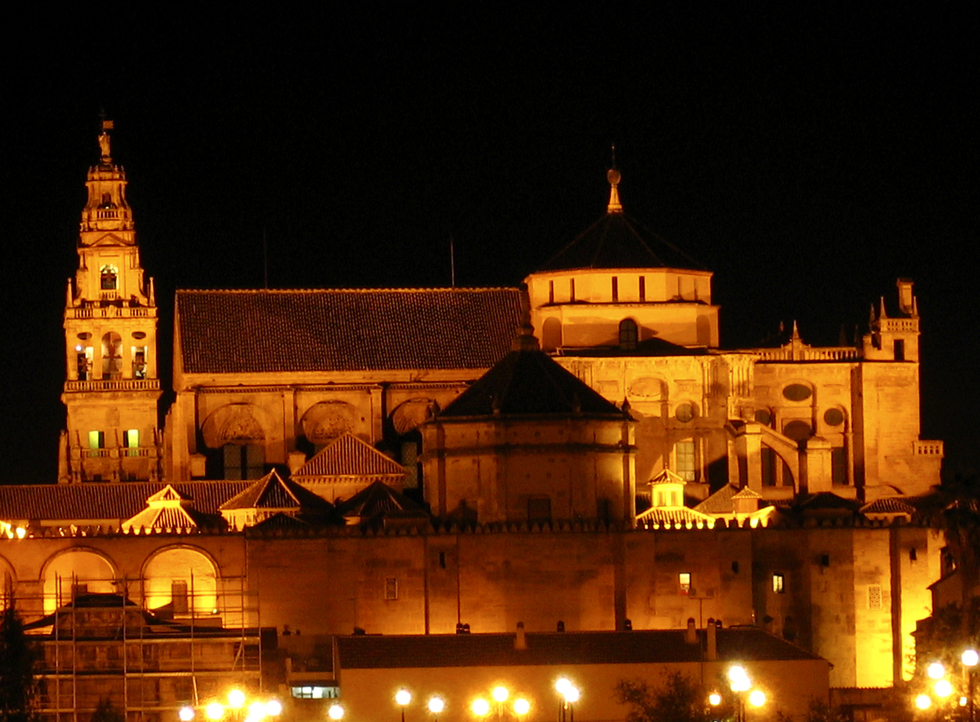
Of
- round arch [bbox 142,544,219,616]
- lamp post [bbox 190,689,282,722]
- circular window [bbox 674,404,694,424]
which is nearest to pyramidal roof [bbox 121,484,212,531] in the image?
round arch [bbox 142,544,219,616]

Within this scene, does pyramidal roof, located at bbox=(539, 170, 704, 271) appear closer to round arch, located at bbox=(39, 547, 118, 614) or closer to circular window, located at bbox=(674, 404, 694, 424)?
circular window, located at bbox=(674, 404, 694, 424)

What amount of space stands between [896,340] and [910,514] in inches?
429

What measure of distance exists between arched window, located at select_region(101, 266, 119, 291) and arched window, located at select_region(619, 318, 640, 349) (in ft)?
60.7

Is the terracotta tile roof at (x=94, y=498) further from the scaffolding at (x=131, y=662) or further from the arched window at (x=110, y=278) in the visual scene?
the scaffolding at (x=131, y=662)

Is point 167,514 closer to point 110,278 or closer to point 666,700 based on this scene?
point 110,278

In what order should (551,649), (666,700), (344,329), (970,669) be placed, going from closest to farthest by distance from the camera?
(970,669), (666,700), (551,649), (344,329)

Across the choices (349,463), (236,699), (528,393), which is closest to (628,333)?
(349,463)

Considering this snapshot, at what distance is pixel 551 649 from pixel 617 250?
26.9 meters

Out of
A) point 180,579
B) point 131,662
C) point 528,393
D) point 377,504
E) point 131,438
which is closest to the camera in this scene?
point 131,662

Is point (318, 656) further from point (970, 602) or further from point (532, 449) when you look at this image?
point (970, 602)

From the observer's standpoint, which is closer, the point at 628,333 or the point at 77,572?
the point at 77,572

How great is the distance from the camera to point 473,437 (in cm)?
9806

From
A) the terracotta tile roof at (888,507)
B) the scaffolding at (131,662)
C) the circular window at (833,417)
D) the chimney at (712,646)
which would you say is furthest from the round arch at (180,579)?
the circular window at (833,417)

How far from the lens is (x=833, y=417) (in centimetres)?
11256
